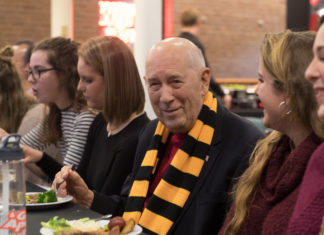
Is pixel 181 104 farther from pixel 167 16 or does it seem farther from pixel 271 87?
pixel 167 16

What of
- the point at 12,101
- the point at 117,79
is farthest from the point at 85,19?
the point at 117,79

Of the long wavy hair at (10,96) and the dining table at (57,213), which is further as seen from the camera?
the long wavy hair at (10,96)

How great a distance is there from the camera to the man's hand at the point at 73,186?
86.0 inches

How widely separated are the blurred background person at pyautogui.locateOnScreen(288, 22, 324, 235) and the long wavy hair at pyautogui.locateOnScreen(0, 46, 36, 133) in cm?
276

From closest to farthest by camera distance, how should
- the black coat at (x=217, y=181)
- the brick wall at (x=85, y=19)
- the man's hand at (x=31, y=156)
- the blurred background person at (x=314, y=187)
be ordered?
1. the blurred background person at (x=314, y=187)
2. the black coat at (x=217, y=181)
3. the man's hand at (x=31, y=156)
4. the brick wall at (x=85, y=19)

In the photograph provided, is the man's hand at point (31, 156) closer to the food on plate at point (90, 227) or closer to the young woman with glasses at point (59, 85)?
the young woman with glasses at point (59, 85)

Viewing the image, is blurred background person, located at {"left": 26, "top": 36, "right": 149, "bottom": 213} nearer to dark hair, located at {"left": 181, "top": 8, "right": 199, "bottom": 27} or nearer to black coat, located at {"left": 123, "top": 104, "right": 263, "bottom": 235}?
black coat, located at {"left": 123, "top": 104, "right": 263, "bottom": 235}

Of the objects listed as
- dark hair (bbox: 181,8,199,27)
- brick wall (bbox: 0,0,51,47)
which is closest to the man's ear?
dark hair (bbox: 181,8,199,27)

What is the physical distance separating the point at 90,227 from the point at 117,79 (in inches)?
44.8

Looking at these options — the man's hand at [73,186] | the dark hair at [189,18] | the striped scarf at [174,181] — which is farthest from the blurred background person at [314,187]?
the dark hair at [189,18]

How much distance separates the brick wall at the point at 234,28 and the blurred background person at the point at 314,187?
9.84m

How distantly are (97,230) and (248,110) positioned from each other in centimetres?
502

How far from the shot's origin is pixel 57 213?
2047 millimetres

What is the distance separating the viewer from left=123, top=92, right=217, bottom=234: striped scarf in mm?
2092
